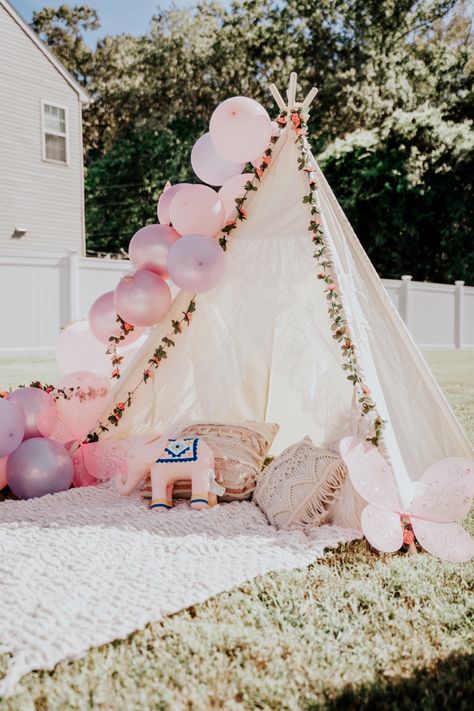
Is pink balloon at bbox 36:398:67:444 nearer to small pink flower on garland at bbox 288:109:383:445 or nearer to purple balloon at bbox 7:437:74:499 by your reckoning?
purple balloon at bbox 7:437:74:499

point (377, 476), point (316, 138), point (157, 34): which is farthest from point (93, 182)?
point (377, 476)

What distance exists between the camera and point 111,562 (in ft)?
8.60

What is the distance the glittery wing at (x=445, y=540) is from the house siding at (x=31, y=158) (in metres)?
11.3

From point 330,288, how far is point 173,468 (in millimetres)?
1212

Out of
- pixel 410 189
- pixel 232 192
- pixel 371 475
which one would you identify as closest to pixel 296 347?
pixel 232 192

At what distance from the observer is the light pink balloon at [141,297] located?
388 centimetres

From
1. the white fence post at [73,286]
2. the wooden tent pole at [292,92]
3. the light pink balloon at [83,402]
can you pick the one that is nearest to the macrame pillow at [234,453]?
the light pink balloon at [83,402]

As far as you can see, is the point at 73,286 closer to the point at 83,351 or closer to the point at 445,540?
the point at 83,351

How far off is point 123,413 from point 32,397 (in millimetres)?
575

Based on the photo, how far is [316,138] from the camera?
2116cm

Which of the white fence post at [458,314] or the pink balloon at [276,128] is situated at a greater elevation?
the pink balloon at [276,128]

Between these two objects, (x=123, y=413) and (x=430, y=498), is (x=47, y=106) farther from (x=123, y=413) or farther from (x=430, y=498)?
(x=430, y=498)

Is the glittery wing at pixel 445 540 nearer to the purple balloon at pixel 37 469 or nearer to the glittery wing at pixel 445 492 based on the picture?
the glittery wing at pixel 445 492

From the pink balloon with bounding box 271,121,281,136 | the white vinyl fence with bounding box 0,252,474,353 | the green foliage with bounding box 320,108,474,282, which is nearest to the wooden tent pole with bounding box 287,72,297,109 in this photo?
the pink balloon with bounding box 271,121,281,136
